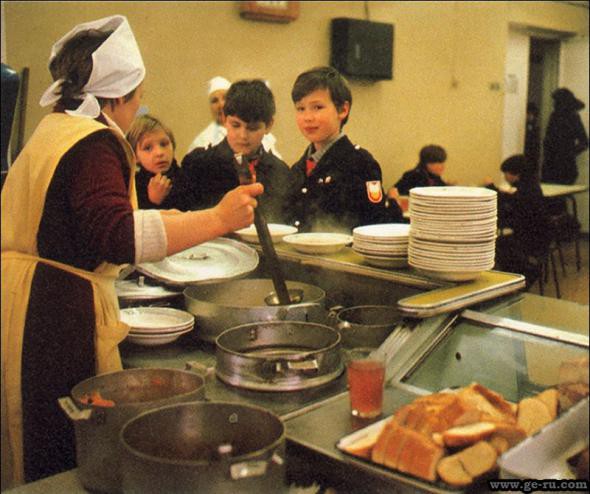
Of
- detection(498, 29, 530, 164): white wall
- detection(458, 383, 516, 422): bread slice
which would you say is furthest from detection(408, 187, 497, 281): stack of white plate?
detection(498, 29, 530, 164): white wall

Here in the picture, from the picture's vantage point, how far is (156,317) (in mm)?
2086

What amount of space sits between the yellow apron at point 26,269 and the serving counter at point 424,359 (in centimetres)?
21

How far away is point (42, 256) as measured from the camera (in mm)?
1666

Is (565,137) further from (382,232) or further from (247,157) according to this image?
(382,232)

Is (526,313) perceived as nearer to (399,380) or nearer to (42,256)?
(399,380)

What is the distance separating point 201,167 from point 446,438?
2.45 m

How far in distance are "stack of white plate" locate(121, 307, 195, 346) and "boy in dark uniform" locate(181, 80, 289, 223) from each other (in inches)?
37.1

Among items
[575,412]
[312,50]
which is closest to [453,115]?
[312,50]

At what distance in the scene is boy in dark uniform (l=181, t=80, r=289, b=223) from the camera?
10.2 ft

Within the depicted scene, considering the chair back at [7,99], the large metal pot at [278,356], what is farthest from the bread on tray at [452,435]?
the chair back at [7,99]

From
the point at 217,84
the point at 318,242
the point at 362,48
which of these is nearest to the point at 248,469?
the point at 318,242

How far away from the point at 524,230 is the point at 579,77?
5465 millimetres

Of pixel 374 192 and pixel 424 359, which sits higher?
pixel 374 192

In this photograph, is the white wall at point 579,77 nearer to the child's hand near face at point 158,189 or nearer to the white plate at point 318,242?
the child's hand near face at point 158,189
